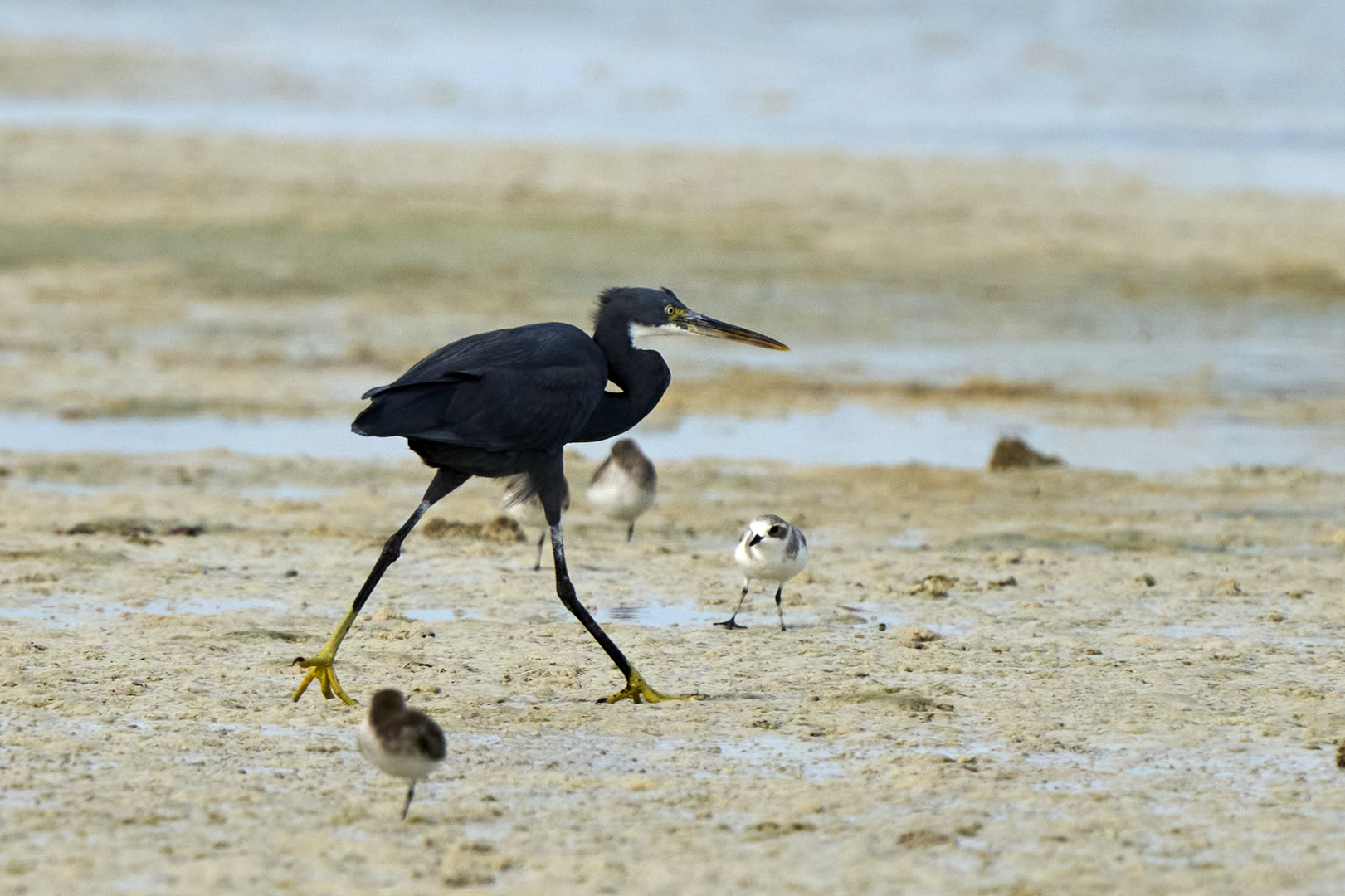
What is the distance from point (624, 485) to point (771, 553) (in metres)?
2.11

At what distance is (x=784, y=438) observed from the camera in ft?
48.9

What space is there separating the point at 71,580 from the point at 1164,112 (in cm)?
4412

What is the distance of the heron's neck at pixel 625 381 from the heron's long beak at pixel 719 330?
20 cm

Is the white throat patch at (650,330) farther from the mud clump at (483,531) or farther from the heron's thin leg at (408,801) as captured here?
the mud clump at (483,531)

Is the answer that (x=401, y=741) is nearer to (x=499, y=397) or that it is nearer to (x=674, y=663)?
(x=499, y=397)

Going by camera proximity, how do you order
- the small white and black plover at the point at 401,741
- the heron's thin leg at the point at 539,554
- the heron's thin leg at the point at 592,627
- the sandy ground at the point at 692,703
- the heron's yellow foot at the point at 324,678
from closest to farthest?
the sandy ground at the point at 692,703 → the small white and black plover at the point at 401,741 → the heron's yellow foot at the point at 324,678 → the heron's thin leg at the point at 592,627 → the heron's thin leg at the point at 539,554

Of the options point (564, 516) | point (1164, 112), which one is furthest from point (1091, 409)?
point (1164, 112)

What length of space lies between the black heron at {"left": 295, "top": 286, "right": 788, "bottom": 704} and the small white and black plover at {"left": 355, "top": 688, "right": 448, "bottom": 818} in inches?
56.4

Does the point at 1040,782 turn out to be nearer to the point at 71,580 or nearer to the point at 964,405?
the point at 71,580

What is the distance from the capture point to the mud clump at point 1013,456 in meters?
13.4

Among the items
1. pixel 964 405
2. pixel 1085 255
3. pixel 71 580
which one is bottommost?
pixel 71 580

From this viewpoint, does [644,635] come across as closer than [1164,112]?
Yes

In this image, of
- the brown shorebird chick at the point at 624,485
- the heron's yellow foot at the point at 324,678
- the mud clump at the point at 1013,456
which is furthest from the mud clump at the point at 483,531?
the mud clump at the point at 1013,456

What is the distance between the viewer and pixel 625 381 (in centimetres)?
795
